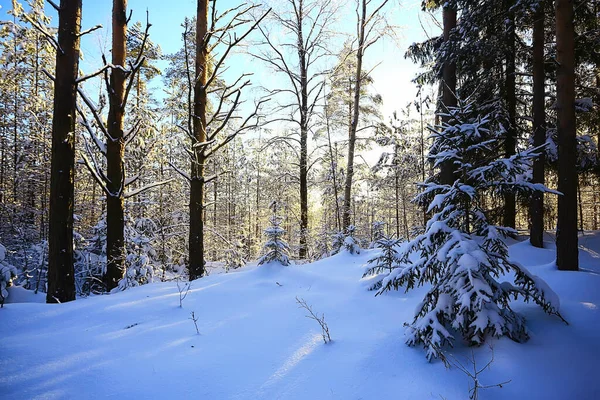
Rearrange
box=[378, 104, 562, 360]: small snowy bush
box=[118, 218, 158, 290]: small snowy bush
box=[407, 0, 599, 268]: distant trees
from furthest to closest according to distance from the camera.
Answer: box=[118, 218, 158, 290]: small snowy bush → box=[407, 0, 599, 268]: distant trees → box=[378, 104, 562, 360]: small snowy bush

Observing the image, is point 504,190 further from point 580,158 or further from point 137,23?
point 137,23

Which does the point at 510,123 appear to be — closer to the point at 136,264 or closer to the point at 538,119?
the point at 538,119

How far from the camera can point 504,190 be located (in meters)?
2.73

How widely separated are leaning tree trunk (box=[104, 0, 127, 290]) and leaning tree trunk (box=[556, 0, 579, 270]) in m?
7.51

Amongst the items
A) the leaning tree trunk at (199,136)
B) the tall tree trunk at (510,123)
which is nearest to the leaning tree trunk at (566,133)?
the tall tree trunk at (510,123)

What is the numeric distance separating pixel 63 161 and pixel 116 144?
139cm

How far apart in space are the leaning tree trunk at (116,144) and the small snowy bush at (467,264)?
5076 millimetres

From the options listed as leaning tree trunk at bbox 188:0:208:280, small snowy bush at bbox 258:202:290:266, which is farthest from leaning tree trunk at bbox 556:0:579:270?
leaning tree trunk at bbox 188:0:208:280

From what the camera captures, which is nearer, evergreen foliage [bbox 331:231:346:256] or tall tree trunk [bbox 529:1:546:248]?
tall tree trunk [bbox 529:1:546:248]

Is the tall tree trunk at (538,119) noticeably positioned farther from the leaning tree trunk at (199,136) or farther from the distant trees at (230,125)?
the leaning tree trunk at (199,136)

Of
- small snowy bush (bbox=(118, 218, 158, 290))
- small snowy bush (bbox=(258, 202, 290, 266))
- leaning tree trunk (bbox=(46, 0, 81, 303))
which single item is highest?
leaning tree trunk (bbox=(46, 0, 81, 303))

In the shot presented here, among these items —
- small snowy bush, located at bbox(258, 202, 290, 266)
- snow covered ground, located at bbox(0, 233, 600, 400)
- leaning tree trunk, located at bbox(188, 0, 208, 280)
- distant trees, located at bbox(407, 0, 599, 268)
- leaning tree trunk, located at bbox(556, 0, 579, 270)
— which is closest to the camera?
snow covered ground, located at bbox(0, 233, 600, 400)

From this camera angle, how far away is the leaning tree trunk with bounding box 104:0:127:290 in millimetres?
5312

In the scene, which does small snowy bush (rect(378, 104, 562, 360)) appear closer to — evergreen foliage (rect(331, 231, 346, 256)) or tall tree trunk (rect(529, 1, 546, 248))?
tall tree trunk (rect(529, 1, 546, 248))
